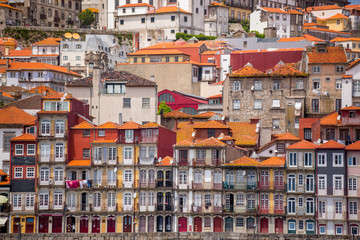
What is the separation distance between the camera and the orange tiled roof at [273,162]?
82.7m

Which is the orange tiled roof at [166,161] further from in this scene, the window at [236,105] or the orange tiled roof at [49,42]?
the orange tiled roof at [49,42]

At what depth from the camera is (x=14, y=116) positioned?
9350 centimetres

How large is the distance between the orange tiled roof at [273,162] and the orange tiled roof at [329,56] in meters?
19.0

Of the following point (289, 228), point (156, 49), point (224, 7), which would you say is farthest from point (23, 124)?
point (224, 7)

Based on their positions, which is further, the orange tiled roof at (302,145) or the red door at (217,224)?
the red door at (217,224)

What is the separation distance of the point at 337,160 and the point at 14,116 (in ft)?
105

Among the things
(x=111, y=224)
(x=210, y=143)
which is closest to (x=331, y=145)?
(x=210, y=143)

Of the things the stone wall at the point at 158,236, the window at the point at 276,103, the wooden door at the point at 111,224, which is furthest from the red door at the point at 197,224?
the window at the point at 276,103

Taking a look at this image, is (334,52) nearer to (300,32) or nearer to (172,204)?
(172,204)

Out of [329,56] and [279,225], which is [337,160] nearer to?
[279,225]

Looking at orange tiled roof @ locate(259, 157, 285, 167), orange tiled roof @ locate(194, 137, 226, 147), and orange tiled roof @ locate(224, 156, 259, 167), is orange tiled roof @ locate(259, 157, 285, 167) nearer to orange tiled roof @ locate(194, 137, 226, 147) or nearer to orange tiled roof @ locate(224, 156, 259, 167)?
orange tiled roof @ locate(224, 156, 259, 167)

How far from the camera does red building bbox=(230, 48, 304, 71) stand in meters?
115

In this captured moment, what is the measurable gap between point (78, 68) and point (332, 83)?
58390 millimetres

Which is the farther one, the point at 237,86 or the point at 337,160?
the point at 237,86
